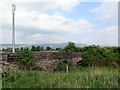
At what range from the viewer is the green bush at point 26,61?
10.3 m

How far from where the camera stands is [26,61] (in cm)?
1028

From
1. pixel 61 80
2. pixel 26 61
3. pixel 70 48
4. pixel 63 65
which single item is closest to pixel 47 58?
pixel 63 65

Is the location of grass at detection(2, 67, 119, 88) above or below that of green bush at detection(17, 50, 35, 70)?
below

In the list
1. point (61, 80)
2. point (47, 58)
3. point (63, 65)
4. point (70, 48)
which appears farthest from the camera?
point (70, 48)

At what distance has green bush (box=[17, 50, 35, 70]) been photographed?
33.7 feet

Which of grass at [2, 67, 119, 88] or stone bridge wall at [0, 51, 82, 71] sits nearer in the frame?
grass at [2, 67, 119, 88]

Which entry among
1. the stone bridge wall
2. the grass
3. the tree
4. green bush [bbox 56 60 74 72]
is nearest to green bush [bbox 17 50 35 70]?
the stone bridge wall

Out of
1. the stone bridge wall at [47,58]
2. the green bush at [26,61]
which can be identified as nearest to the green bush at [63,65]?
the stone bridge wall at [47,58]

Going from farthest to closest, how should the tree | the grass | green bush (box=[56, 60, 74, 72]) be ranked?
the tree
green bush (box=[56, 60, 74, 72])
the grass

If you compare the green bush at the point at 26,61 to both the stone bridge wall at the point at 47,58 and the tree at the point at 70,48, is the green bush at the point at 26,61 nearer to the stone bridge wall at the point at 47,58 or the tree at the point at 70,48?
the stone bridge wall at the point at 47,58

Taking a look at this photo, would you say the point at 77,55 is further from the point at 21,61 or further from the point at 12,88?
the point at 12,88

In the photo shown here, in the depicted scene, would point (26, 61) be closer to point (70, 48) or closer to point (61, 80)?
point (61, 80)

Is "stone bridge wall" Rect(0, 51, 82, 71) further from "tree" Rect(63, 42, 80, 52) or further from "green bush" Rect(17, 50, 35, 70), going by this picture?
"tree" Rect(63, 42, 80, 52)

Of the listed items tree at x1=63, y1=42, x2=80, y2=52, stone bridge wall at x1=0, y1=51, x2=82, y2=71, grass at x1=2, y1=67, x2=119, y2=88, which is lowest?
grass at x1=2, y1=67, x2=119, y2=88
